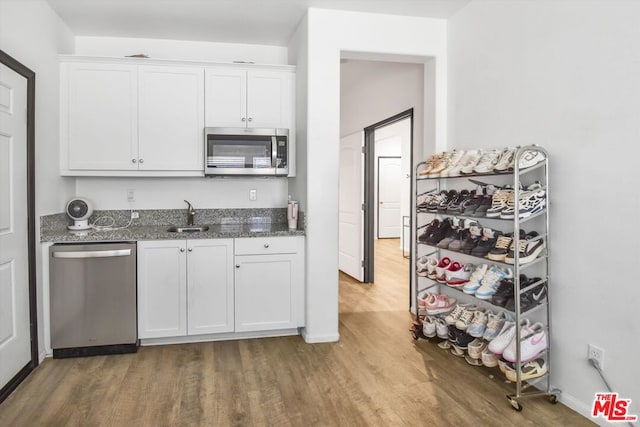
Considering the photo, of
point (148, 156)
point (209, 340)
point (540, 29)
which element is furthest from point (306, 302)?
point (540, 29)

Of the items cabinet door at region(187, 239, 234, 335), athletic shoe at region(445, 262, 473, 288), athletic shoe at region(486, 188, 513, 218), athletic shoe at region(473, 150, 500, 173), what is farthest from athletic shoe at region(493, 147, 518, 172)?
cabinet door at region(187, 239, 234, 335)

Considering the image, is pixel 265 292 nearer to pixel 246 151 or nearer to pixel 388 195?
pixel 246 151

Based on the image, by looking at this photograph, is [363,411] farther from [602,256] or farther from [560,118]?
[560,118]

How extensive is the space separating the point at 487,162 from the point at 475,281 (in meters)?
0.75

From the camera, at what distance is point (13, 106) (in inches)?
102

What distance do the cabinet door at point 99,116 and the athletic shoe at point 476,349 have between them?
2893mm

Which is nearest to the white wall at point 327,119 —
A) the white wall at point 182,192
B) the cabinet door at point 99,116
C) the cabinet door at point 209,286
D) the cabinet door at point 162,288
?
the cabinet door at point 209,286

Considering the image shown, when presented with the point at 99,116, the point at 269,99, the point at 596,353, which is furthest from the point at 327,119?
the point at 596,353

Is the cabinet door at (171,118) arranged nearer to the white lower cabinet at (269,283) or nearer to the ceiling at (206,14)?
the ceiling at (206,14)

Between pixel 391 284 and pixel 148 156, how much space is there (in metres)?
3.24

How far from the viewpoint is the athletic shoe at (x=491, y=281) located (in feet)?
8.44

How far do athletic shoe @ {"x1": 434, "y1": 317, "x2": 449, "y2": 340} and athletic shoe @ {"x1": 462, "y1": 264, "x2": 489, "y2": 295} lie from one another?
0.48 metres

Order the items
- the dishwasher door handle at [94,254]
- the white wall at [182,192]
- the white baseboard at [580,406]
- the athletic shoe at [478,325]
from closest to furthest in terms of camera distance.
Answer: the white baseboard at [580,406]
the athletic shoe at [478,325]
the dishwasher door handle at [94,254]
the white wall at [182,192]

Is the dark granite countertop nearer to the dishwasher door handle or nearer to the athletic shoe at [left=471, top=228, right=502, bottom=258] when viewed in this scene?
the dishwasher door handle
